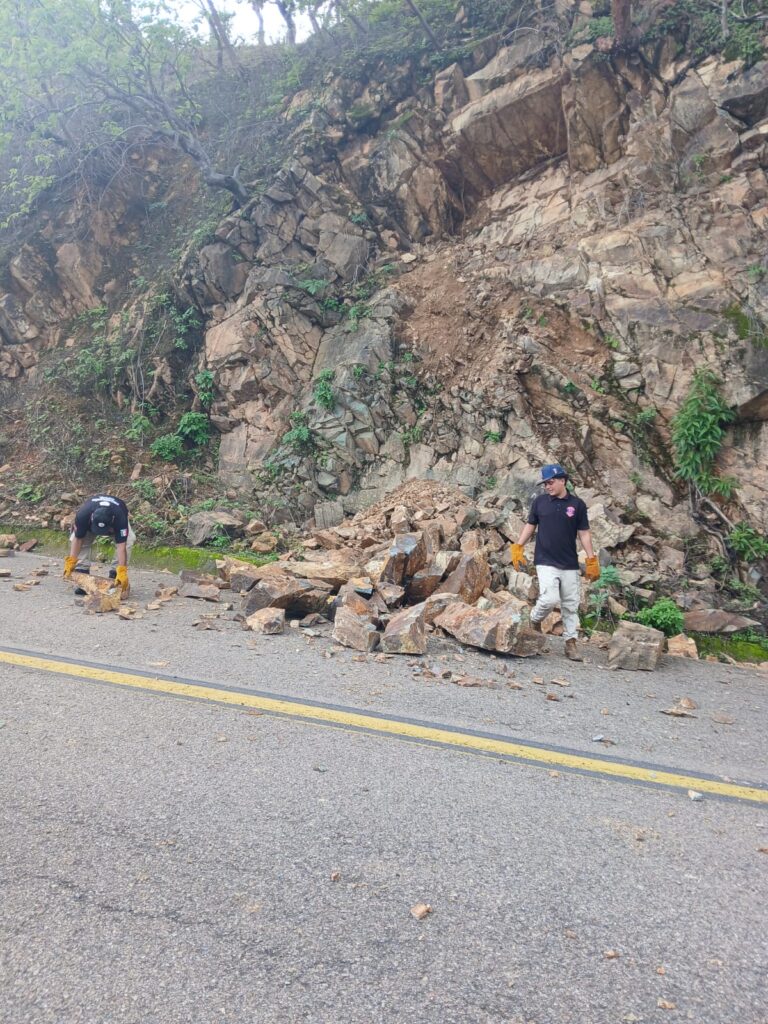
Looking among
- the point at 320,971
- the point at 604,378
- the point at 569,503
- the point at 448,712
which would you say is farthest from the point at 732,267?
the point at 320,971

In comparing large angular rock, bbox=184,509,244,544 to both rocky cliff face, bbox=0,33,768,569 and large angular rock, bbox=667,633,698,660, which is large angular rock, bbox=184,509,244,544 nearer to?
rocky cliff face, bbox=0,33,768,569

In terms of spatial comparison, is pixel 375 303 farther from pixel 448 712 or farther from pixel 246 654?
pixel 448 712

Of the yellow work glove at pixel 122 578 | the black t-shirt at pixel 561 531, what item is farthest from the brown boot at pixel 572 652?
the yellow work glove at pixel 122 578

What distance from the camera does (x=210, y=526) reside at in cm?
951

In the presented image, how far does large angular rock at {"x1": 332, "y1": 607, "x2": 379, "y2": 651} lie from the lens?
5.44m

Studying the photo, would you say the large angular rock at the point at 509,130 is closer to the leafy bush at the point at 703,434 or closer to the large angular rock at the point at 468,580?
the leafy bush at the point at 703,434

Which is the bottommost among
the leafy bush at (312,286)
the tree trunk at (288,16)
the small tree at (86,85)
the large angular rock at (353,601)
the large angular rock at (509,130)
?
the large angular rock at (353,601)

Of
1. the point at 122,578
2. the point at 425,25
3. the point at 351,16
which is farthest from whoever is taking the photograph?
the point at 351,16

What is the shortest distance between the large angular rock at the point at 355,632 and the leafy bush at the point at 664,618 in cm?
327

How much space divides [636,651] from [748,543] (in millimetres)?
3330

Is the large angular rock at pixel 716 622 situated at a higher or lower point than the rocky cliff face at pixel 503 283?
lower

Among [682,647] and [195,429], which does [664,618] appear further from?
[195,429]

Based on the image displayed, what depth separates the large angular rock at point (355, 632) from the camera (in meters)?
5.44

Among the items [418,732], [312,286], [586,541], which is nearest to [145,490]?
[312,286]
